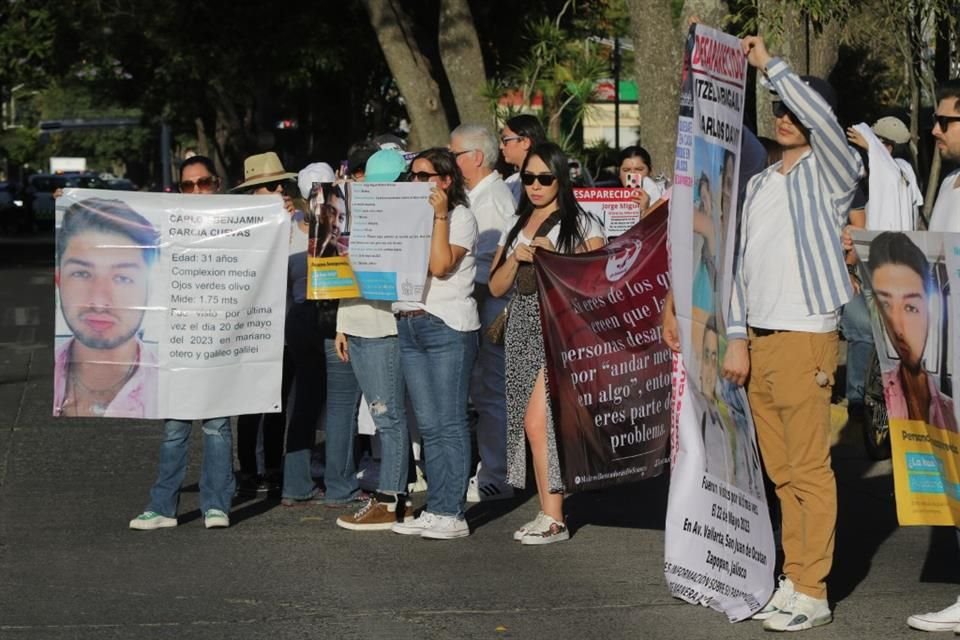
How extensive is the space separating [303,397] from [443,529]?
1322mm

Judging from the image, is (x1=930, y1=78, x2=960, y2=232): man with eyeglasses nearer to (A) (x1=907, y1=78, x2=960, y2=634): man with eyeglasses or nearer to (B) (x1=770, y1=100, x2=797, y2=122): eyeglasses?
(A) (x1=907, y1=78, x2=960, y2=634): man with eyeglasses

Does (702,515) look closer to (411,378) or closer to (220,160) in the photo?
(411,378)

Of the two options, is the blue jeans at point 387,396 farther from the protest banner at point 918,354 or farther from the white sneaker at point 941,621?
the white sneaker at point 941,621

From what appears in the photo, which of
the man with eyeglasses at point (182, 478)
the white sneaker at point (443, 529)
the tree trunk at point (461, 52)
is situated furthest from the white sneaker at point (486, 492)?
the tree trunk at point (461, 52)

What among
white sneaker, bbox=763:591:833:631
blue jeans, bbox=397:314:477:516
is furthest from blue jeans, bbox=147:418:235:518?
white sneaker, bbox=763:591:833:631

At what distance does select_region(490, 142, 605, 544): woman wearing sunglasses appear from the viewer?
25.7ft

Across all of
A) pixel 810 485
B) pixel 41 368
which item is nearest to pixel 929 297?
pixel 810 485

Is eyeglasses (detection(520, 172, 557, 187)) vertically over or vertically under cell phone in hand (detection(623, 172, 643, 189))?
under

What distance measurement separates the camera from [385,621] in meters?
6.46

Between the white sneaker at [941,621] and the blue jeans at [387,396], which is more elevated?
the blue jeans at [387,396]

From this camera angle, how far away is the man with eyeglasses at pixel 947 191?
6.20 m

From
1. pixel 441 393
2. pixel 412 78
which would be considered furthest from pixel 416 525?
pixel 412 78

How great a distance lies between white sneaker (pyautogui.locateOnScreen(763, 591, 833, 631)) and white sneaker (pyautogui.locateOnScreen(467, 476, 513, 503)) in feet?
9.93

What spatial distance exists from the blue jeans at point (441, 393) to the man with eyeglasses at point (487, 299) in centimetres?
83
